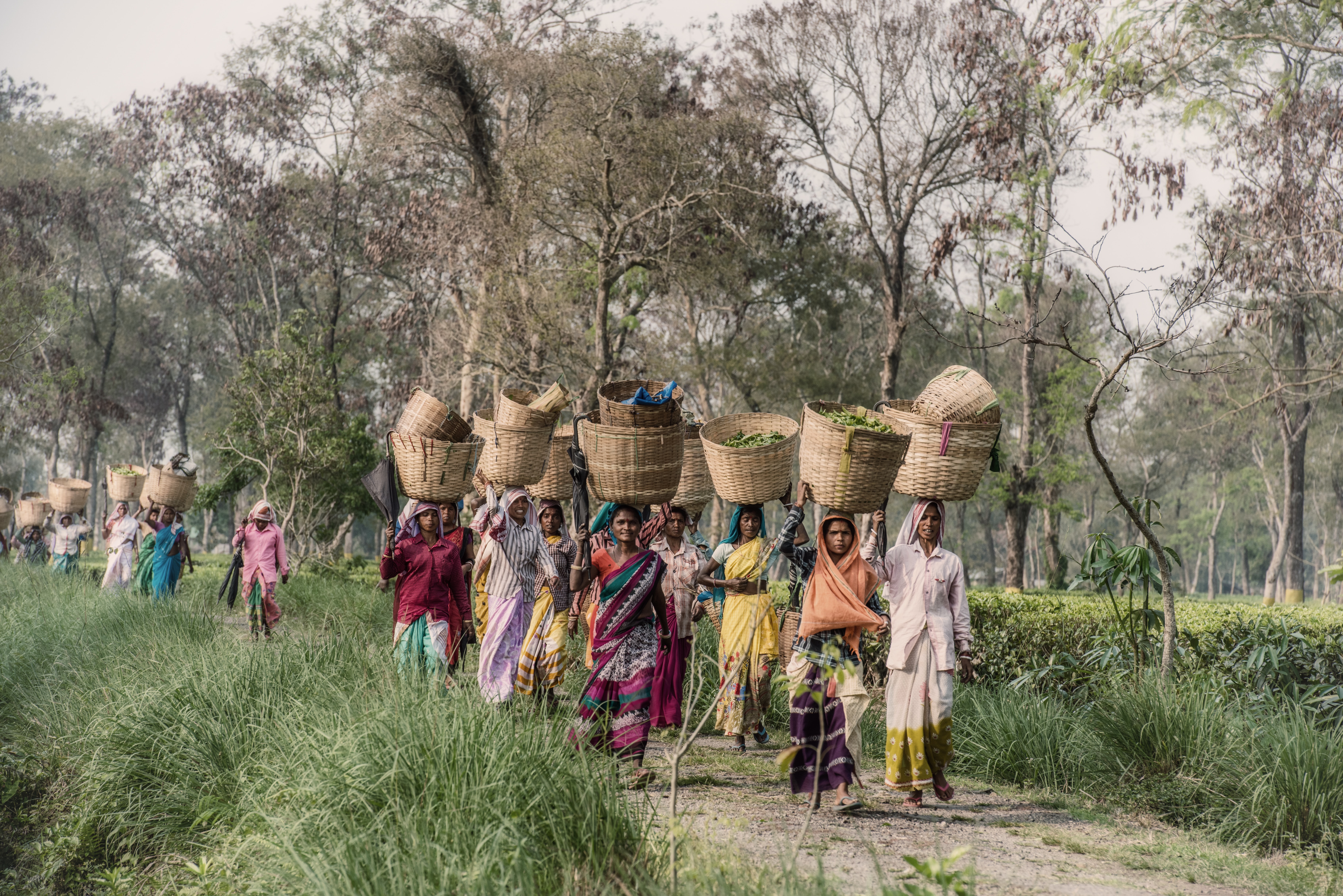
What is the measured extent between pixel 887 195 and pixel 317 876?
64.5ft

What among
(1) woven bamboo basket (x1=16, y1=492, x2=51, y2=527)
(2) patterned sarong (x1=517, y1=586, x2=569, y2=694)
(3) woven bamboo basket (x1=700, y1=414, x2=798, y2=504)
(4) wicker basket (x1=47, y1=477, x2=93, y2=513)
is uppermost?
(3) woven bamboo basket (x1=700, y1=414, x2=798, y2=504)

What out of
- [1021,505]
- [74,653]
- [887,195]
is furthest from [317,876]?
[1021,505]

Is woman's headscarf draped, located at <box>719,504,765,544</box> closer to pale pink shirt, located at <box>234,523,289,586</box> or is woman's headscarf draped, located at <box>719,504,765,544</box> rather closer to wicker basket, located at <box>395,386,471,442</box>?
wicker basket, located at <box>395,386,471,442</box>

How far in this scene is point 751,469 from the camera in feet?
23.3

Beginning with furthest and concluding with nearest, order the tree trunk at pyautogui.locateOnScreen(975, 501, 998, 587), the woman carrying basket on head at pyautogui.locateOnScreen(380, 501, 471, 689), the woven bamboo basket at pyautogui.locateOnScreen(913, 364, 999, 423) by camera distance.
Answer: the tree trunk at pyautogui.locateOnScreen(975, 501, 998, 587) < the woman carrying basket on head at pyautogui.locateOnScreen(380, 501, 471, 689) < the woven bamboo basket at pyautogui.locateOnScreen(913, 364, 999, 423)

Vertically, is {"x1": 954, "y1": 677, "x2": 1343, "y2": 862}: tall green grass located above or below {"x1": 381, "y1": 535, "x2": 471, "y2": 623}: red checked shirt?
below

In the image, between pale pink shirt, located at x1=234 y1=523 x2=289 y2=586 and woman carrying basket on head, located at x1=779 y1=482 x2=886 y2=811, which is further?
pale pink shirt, located at x1=234 y1=523 x2=289 y2=586

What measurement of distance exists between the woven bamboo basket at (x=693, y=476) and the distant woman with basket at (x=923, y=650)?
3.64 meters

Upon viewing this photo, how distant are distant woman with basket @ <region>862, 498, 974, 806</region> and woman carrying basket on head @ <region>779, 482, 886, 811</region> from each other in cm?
18

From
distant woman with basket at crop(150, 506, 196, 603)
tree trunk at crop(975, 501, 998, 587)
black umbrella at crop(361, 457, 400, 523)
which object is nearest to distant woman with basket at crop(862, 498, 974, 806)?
black umbrella at crop(361, 457, 400, 523)

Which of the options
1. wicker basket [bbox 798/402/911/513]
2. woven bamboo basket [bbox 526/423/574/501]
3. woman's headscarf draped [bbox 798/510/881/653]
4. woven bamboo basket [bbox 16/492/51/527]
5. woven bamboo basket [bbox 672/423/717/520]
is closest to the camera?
wicker basket [bbox 798/402/911/513]

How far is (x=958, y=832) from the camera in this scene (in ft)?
19.2

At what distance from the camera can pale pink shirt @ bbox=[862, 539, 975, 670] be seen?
255 inches

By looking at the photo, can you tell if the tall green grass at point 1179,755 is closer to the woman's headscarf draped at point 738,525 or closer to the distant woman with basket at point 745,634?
the distant woman with basket at point 745,634
